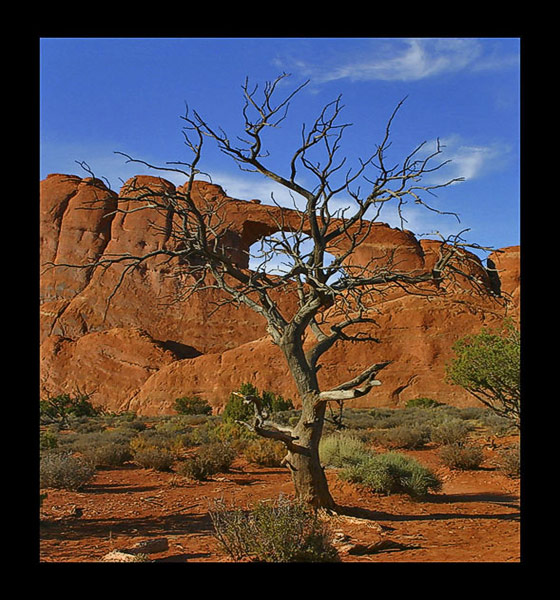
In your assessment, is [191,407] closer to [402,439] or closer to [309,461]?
[402,439]

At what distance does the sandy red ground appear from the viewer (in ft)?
20.2

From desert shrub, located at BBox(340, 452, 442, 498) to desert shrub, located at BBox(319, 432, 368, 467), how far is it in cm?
95

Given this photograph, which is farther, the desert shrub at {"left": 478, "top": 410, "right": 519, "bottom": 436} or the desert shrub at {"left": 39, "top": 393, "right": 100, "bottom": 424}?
the desert shrub at {"left": 39, "top": 393, "right": 100, "bottom": 424}

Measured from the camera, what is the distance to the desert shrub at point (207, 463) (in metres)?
11.3

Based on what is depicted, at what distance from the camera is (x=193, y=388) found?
37.9 m

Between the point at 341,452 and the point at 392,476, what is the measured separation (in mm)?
2024

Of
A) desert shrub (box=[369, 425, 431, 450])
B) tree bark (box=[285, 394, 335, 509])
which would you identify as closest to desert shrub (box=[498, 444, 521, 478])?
desert shrub (box=[369, 425, 431, 450])

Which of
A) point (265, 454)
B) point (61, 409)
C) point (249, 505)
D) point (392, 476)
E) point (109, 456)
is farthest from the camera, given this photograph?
point (61, 409)

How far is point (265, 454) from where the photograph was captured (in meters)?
13.4

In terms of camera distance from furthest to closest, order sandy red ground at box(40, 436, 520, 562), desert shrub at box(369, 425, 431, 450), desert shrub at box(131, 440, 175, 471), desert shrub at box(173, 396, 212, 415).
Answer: desert shrub at box(173, 396, 212, 415) → desert shrub at box(369, 425, 431, 450) → desert shrub at box(131, 440, 175, 471) → sandy red ground at box(40, 436, 520, 562)

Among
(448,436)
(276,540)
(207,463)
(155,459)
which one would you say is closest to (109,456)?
(155,459)

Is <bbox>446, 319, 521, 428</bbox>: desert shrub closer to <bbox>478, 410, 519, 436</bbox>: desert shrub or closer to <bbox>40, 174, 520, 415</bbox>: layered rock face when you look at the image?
<bbox>478, 410, 519, 436</bbox>: desert shrub
